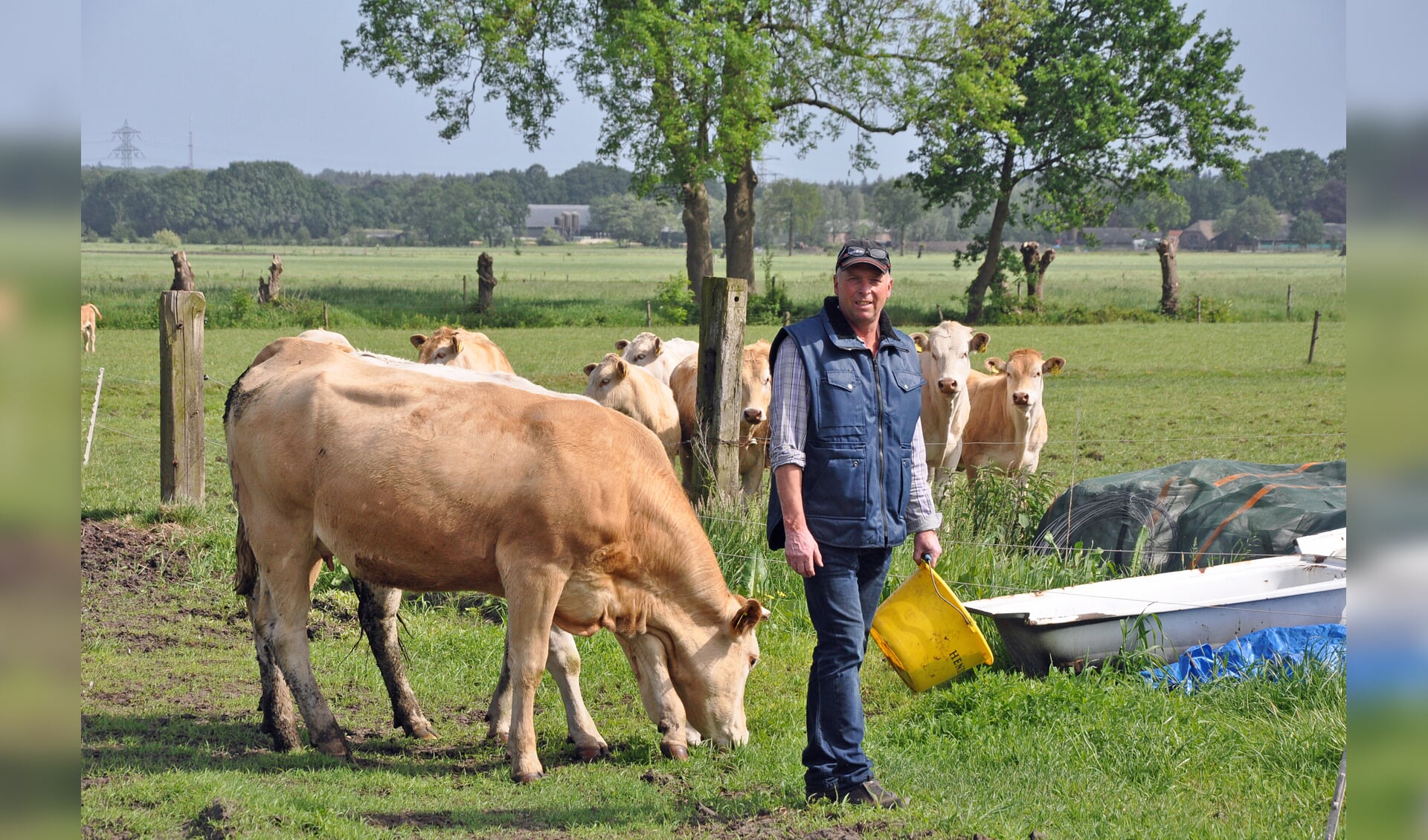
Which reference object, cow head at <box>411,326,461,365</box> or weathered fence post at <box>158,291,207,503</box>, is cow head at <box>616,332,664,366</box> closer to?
cow head at <box>411,326,461,365</box>

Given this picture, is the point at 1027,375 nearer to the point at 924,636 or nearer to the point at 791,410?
the point at 924,636

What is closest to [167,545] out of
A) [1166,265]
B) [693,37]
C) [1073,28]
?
[693,37]

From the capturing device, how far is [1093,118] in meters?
41.5

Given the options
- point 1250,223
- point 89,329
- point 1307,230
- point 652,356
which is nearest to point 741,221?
point 89,329

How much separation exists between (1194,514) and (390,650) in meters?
5.68

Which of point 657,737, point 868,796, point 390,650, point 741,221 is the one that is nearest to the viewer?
point 868,796

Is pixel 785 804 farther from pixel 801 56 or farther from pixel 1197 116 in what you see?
pixel 1197 116

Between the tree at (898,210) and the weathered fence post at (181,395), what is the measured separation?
3815 inches

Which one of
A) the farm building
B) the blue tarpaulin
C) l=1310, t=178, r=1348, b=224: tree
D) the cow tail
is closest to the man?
l=1310, t=178, r=1348, b=224: tree

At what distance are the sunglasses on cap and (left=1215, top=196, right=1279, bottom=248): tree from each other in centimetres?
9872

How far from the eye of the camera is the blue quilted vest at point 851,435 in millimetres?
4836

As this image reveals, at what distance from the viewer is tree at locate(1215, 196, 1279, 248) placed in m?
95.9

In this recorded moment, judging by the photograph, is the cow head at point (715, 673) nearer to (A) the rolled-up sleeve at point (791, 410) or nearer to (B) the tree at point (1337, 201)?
(A) the rolled-up sleeve at point (791, 410)

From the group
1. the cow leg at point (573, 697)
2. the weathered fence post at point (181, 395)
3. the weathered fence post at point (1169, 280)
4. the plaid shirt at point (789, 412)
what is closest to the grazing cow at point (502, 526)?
the cow leg at point (573, 697)
